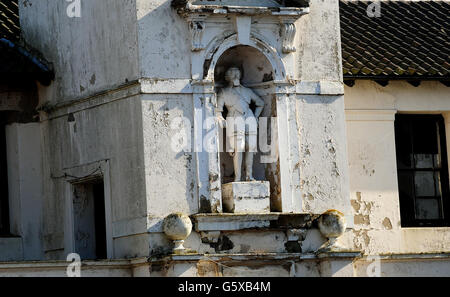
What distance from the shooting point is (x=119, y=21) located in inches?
981

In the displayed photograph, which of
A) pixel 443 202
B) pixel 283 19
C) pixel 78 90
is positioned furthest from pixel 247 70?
pixel 443 202

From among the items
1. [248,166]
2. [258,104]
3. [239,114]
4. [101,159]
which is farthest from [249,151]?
[101,159]

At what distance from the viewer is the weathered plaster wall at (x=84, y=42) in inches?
976

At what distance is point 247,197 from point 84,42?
390cm

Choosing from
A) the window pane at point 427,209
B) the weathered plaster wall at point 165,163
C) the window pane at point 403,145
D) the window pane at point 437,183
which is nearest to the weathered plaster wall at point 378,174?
the window pane at point 403,145

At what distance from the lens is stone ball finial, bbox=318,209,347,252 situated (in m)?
24.7

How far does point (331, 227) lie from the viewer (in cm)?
2467

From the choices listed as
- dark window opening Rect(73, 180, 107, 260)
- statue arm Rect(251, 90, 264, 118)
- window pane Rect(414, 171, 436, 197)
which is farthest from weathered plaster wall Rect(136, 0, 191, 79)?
window pane Rect(414, 171, 436, 197)

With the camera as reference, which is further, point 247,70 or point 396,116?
point 396,116

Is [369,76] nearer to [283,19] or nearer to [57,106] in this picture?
[283,19]

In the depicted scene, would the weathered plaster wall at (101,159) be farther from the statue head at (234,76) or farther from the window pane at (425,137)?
the window pane at (425,137)

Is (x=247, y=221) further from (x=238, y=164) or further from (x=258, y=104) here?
(x=258, y=104)

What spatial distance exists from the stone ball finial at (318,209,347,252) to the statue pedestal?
939mm
